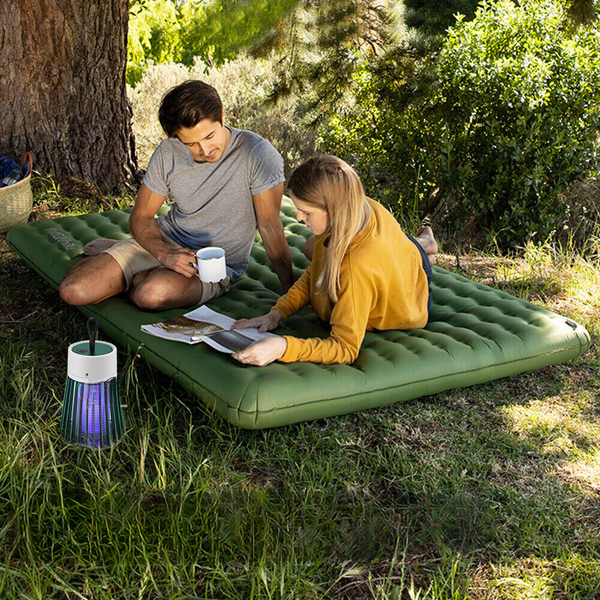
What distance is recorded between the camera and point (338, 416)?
3.20 meters

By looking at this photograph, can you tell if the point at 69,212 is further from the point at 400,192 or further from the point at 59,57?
the point at 400,192

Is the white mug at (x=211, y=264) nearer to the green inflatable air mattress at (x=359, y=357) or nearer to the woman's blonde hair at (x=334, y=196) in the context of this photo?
the green inflatable air mattress at (x=359, y=357)

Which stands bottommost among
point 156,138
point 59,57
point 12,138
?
point 156,138

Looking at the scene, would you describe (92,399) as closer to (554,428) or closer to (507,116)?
(554,428)

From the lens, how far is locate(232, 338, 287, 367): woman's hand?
2.92 m

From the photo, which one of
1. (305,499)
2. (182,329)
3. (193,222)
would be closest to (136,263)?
(193,222)

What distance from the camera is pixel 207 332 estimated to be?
3273 mm

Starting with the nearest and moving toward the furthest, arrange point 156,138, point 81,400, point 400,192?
point 81,400
point 400,192
point 156,138

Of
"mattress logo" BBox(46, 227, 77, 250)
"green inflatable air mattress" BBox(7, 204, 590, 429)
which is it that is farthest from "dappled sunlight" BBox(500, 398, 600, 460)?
"mattress logo" BBox(46, 227, 77, 250)

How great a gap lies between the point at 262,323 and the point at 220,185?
2.85 feet

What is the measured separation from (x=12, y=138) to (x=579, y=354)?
4.53 metres

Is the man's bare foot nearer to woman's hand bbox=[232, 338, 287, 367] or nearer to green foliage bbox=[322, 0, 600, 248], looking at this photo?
woman's hand bbox=[232, 338, 287, 367]

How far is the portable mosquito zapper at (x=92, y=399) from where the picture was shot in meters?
2.71

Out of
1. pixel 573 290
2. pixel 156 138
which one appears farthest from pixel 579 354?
pixel 156 138
